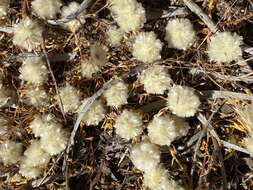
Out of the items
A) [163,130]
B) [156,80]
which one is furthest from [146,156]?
[156,80]

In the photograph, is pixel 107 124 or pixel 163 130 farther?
pixel 107 124

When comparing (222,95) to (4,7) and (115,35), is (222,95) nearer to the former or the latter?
(115,35)

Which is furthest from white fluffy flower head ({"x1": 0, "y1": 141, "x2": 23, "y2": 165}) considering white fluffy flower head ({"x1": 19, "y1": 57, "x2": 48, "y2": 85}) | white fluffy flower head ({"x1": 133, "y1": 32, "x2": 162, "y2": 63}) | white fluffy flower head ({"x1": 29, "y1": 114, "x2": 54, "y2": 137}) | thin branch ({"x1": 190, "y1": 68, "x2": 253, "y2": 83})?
thin branch ({"x1": 190, "y1": 68, "x2": 253, "y2": 83})

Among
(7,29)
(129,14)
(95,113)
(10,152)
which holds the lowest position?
(10,152)

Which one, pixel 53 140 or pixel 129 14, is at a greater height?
pixel 129 14

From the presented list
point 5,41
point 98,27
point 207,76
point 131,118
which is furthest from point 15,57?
point 207,76

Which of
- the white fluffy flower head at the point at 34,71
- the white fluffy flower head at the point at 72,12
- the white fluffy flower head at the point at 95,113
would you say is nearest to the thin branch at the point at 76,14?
the white fluffy flower head at the point at 72,12
